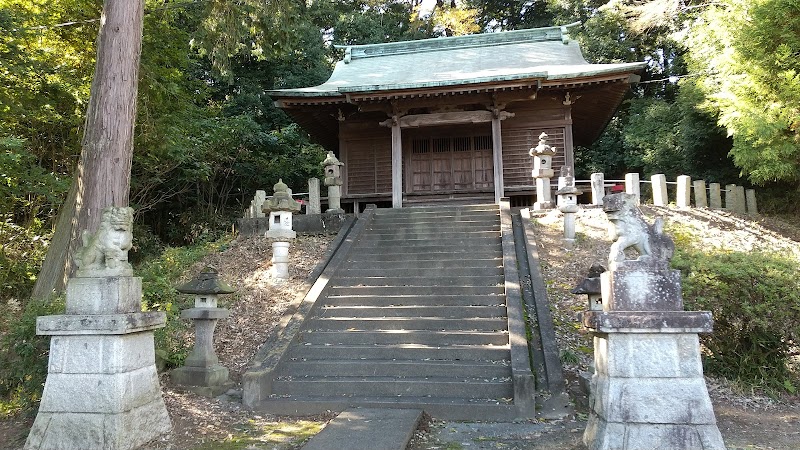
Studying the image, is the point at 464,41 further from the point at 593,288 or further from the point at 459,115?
the point at 593,288

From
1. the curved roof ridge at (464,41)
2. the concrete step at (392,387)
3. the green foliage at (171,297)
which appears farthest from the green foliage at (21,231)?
the curved roof ridge at (464,41)

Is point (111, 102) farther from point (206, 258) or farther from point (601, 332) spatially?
point (601, 332)

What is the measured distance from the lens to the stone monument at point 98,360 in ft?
14.4

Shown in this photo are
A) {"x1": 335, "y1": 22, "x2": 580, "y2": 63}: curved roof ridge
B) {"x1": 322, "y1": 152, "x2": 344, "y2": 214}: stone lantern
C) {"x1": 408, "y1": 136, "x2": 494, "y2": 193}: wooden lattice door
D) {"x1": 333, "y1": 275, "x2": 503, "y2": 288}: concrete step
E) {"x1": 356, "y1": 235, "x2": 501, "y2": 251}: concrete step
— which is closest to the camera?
{"x1": 333, "y1": 275, "x2": 503, "y2": 288}: concrete step

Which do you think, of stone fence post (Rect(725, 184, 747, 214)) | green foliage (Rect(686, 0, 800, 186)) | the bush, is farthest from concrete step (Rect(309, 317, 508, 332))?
stone fence post (Rect(725, 184, 747, 214))

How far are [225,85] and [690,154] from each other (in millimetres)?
19636

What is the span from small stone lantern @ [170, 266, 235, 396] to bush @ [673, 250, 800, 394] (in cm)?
588

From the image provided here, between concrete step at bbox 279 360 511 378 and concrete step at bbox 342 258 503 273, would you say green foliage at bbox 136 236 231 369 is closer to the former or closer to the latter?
concrete step at bbox 279 360 511 378

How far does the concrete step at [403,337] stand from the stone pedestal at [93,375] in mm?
2811

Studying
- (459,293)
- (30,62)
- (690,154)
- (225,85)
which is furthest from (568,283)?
(225,85)

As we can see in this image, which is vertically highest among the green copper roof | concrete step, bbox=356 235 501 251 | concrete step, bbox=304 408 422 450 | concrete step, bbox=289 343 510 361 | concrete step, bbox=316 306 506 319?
the green copper roof

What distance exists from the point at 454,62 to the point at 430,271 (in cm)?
1113

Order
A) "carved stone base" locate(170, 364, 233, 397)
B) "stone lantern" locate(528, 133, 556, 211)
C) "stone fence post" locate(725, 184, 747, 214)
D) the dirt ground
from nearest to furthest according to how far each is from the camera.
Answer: the dirt ground, "carved stone base" locate(170, 364, 233, 397), "stone lantern" locate(528, 133, 556, 211), "stone fence post" locate(725, 184, 747, 214)

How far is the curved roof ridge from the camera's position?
746 inches
